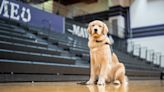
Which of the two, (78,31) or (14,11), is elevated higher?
(14,11)

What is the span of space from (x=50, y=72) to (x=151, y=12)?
10461 millimetres

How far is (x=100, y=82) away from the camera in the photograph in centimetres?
279

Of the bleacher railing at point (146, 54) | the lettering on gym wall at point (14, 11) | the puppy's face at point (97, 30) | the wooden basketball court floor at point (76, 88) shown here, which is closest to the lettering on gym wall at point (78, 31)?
the lettering on gym wall at point (14, 11)

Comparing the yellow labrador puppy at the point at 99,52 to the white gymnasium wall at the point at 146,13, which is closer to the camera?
the yellow labrador puppy at the point at 99,52

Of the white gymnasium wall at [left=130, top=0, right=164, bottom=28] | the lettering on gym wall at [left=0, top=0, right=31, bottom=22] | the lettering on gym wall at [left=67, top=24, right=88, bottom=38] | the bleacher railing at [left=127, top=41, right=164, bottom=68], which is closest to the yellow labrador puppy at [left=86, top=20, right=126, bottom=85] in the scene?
the lettering on gym wall at [left=0, top=0, right=31, bottom=22]

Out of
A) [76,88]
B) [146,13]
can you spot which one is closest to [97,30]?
[76,88]

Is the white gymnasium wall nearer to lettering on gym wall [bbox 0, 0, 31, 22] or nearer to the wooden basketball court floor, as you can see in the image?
lettering on gym wall [bbox 0, 0, 31, 22]

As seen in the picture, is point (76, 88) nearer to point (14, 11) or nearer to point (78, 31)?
point (14, 11)

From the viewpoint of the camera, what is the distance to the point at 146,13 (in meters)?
13.8

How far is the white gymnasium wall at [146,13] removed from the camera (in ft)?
43.7

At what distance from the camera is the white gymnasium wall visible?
1333 cm

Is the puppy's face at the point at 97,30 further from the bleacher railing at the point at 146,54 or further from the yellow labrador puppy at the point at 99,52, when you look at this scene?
the bleacher railing at the point at 146,54

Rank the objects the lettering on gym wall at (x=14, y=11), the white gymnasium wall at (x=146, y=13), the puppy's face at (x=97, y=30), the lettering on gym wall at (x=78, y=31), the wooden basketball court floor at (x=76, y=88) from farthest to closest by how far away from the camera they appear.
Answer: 1. the white gymnasium wall at (x=146, y=13)
2. the lettering on gym wall at (x=78, y=31)
3. the lettering on gym wall at (x=14, y=11)
4. the puppy's face at (x=97, y=30)
5. the wooden basketball court floor at (x=76, y=88)

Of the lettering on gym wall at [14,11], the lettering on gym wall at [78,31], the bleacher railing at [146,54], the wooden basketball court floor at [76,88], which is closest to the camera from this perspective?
the wooden basketball court floor at [76,88]
